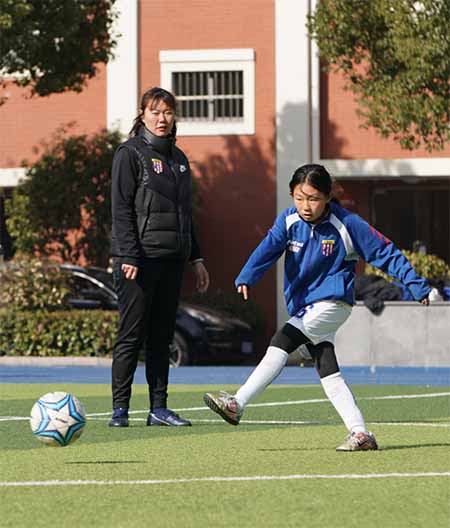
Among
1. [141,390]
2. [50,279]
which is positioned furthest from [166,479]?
[50,279]

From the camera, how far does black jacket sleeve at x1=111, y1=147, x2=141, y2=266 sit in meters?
10.4

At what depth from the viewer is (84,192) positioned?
30531 mm

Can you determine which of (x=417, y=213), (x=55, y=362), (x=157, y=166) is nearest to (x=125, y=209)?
(x=157, y=166)

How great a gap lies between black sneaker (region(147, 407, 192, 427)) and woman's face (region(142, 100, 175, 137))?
73.8 inches

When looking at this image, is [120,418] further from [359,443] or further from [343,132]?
[343,132]

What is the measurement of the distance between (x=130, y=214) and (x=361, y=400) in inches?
171

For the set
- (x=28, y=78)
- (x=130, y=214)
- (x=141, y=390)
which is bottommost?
(x=141, y=390)

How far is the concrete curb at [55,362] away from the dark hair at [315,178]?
14368 millimetres

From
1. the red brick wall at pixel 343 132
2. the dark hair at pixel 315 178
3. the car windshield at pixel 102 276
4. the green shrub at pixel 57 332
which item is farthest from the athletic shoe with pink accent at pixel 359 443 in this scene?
the red brick wall at pixel 343 132

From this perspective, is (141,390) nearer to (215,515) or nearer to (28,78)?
A: (215,515)

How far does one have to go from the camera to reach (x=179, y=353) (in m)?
23.5

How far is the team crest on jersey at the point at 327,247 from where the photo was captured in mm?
9055

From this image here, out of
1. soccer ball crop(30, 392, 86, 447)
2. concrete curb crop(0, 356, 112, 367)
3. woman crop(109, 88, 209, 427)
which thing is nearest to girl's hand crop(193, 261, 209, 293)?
woman crop(109, 88, 209, 427)

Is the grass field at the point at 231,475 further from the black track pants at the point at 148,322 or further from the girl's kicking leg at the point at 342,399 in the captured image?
the black track pants at the point at 148,322
